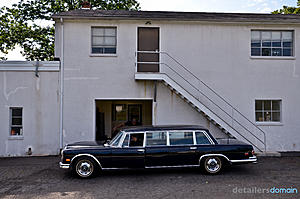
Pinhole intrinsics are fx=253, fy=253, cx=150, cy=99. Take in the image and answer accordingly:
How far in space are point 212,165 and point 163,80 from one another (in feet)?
14.0

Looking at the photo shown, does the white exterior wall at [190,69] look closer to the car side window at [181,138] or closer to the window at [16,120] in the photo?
the window at [16,120]

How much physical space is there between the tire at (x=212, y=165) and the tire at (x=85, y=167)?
3253 mm

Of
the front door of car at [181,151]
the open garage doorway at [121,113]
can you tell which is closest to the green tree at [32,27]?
the open garage doorway at [121,113]

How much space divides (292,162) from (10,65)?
12.0m

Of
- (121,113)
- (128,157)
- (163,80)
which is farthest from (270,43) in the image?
(128,157)

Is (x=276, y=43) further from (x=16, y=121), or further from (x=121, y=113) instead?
(x=16, y=121)

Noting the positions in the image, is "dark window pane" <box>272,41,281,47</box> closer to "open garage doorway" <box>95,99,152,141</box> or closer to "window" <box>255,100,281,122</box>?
"window" <box>255,100,281,122</box>

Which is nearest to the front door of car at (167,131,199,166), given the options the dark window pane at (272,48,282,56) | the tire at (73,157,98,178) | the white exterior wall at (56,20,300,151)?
the tire at (73,157,98,178)

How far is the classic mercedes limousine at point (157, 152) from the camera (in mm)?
7285

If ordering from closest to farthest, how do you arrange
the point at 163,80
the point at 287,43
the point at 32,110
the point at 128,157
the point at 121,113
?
the point at 128,157
the point at 163,80
the point at 32,110
the point at 287,43
the point at 121,113

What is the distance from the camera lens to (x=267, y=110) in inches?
459

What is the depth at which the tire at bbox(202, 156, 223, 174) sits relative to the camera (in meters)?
7.51

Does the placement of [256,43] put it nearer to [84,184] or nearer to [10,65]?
[84,184]

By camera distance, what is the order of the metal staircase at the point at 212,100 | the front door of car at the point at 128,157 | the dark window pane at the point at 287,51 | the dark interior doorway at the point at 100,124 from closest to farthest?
the front door of car at the point at 128,157
the metal staircase at the point at 212,100
the dark window pane at the point at 287,51
the dark interior doorway at the point at 100,124
